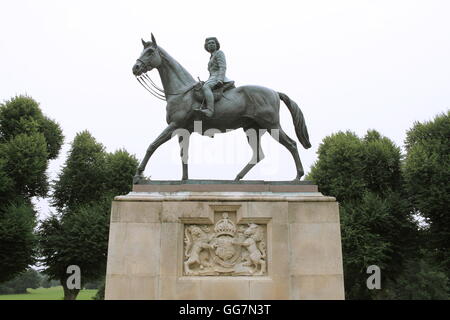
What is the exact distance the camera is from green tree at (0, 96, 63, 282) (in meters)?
22.0

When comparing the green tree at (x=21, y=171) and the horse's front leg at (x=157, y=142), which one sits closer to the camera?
the horse's front leg at (x=157, y=142)

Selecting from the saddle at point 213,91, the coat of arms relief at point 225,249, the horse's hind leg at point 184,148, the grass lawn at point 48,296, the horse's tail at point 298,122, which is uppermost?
the saddle at point 213,91

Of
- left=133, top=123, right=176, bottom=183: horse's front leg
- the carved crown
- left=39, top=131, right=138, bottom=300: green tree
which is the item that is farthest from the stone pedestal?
left=39, top=131, right=138, bottom=300: green tree

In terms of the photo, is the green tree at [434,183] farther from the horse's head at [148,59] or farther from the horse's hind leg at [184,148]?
the horse's head at [148,59]

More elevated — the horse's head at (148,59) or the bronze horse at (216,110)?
the horse's head at (148,59)

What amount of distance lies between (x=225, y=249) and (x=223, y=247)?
6 centimetres

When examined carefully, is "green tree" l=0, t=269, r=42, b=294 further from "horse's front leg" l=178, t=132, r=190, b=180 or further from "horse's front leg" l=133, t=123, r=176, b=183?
"horse's front leg" l=178, t=132, r=190, b=180

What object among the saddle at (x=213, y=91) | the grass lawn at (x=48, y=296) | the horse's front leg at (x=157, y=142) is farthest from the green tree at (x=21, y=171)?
the saddle at (x=213, y=91)

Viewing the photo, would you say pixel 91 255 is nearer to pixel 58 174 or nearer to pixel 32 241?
pixel 32 241

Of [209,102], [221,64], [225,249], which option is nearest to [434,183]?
[221,64]

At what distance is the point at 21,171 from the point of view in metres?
23.9

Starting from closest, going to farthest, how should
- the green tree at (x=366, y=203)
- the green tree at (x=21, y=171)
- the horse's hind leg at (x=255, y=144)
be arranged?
1. the horse's hind leg at (x=255, y=144)
2. the green tree at (x=21, y=171)
3. the green tree at (x=366, y=203)

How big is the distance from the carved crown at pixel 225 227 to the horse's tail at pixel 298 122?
3.09 m

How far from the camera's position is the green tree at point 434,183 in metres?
21.0
